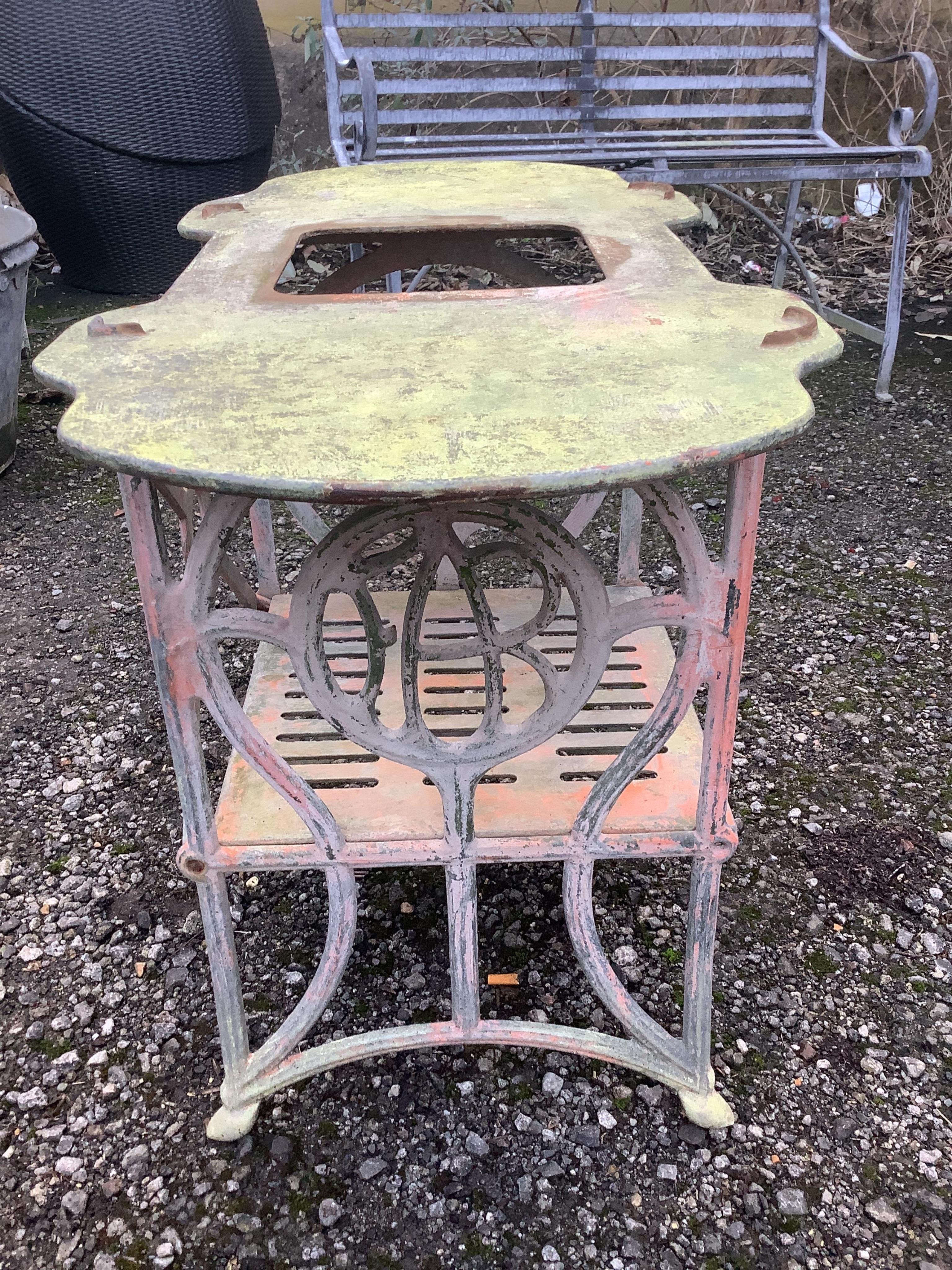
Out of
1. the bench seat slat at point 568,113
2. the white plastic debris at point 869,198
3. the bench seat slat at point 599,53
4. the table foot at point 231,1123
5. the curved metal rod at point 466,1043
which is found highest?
the bench seat slat at point 599,53

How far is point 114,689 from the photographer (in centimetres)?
226

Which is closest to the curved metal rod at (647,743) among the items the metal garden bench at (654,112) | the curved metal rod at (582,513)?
the curved metal rod at (582,513)

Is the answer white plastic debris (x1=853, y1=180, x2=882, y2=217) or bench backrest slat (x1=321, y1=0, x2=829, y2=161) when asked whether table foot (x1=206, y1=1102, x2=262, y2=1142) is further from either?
white plastic debris (x1=853, y1=180, x2=882, y2=217)

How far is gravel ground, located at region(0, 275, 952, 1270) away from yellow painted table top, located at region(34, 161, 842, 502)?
36.4 inches

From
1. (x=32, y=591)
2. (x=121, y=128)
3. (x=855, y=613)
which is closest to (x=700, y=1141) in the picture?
(x=855, y=613)

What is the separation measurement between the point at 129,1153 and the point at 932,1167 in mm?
1021

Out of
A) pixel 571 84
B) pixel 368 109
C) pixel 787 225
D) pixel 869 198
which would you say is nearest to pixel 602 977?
pixel 368 109

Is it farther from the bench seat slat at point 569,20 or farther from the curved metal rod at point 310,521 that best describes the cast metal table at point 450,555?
the bench seat slat at point 569,20

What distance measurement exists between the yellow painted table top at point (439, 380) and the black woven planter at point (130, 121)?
2775mm

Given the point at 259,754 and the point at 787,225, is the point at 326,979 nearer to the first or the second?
the point at 259,754

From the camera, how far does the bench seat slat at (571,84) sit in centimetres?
315

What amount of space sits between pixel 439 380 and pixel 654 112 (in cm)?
275

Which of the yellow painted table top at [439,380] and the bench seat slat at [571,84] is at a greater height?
the yellow painted table top at [439,380]

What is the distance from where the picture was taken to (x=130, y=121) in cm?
380
